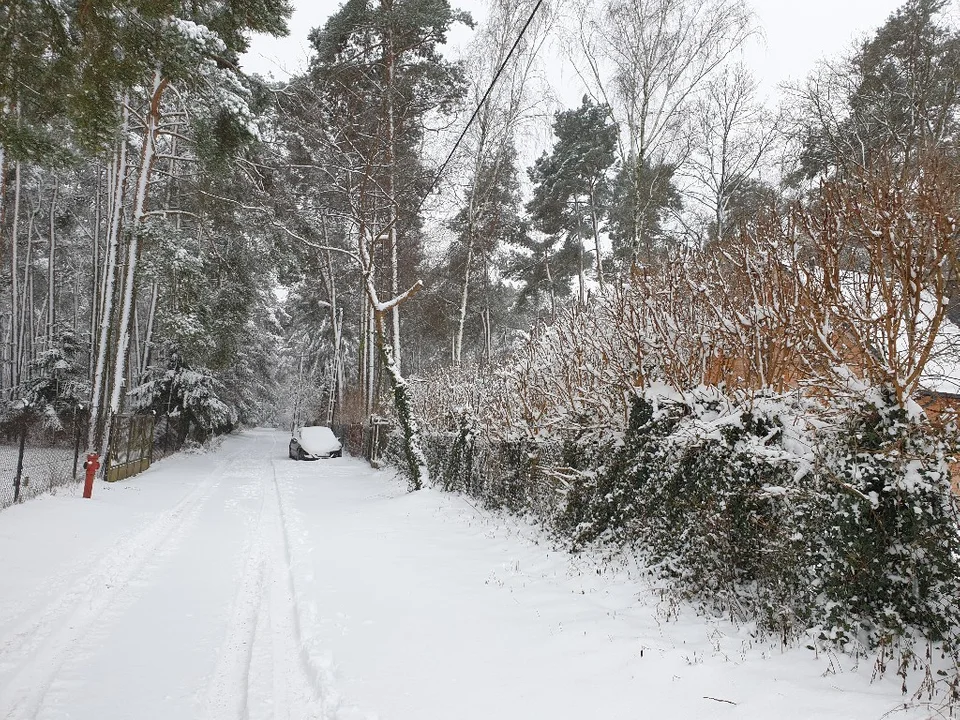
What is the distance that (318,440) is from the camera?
2361 cm

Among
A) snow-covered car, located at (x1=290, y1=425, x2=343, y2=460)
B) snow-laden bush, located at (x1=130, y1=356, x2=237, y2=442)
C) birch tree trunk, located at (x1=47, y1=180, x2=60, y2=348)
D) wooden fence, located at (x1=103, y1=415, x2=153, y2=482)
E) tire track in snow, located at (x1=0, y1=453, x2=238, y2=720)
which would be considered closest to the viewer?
tire track in snow, located at (x1=0, y1=453, x2=238, y2=720)

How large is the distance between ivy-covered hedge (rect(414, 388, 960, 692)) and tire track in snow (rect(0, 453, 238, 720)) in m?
4.58

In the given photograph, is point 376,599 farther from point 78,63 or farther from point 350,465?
point 350,465

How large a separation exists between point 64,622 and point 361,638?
2.30 meters

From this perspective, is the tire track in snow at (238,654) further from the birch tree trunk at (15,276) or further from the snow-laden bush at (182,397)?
the snow-laden bush at (182,397)

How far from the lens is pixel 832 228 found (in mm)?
4168

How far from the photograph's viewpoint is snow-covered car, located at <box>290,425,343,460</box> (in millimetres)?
22984

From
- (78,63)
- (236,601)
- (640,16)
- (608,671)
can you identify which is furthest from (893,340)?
(640,16)

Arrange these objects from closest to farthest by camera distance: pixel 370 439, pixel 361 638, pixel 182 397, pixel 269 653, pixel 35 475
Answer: pixel 269 653 → pixel 361 638 → pixel 35 475 → pixel 370 439 → pixel 182 397

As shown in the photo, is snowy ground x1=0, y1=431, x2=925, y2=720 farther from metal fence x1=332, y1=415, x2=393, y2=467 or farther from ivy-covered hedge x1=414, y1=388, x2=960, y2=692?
metal fence x1=332, y1=415, x2=393, y2=467

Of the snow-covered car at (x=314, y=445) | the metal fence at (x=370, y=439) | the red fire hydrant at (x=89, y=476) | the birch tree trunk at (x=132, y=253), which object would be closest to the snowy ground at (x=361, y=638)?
the red fire hydrant at (x=89, y=476)

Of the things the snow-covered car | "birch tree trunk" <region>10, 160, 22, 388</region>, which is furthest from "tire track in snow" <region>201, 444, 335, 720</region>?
"birch tree trunk" <region>10, 160, 22, 388</region>

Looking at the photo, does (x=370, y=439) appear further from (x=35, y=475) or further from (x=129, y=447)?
(x=35, y=475)

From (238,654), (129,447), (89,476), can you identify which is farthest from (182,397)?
(238,654)
